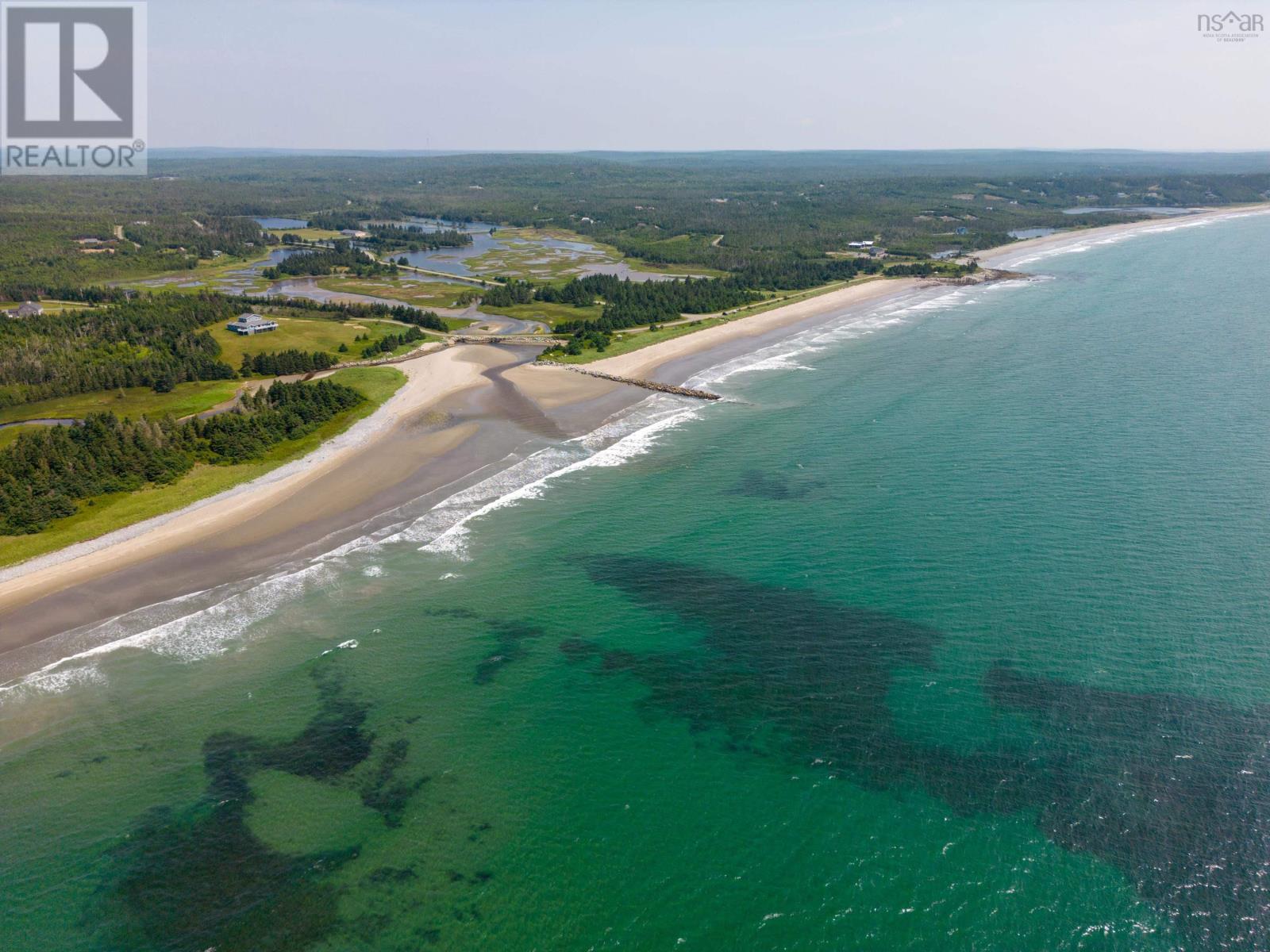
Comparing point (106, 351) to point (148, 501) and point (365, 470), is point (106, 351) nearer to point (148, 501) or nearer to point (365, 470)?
point (148, 501)

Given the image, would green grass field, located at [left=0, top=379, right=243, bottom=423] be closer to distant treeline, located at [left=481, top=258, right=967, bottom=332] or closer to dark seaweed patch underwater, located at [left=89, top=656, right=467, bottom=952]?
distant treeline, located at [left=481, top=258, right=967, bottom=332]

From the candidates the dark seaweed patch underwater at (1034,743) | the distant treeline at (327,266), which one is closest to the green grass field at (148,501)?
the dark seaweed patch underwater at (1034,743)

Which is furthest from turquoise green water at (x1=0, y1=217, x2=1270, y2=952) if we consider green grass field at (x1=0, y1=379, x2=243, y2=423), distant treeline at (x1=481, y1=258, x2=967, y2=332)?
distant treeline at (x1=481, y1=258, x2=967, y2=332)

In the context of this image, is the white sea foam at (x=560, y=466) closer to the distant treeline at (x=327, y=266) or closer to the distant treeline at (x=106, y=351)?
the distant treeline at (x=106, y=351)

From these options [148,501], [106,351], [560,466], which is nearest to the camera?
[148,501]

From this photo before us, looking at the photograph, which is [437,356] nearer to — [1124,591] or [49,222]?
[1124,591]

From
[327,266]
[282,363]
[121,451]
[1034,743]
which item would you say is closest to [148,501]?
[121,451]
